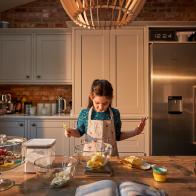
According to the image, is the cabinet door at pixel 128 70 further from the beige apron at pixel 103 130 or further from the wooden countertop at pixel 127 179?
the wooden countertop at pixel 127 179

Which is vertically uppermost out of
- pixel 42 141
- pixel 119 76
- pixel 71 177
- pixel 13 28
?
pixel 13 28

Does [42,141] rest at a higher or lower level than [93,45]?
lower

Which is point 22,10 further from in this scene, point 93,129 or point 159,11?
point 93,129

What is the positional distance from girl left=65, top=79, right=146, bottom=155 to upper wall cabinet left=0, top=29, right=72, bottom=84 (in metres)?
1.45

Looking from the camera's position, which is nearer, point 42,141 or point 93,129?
point 42,141

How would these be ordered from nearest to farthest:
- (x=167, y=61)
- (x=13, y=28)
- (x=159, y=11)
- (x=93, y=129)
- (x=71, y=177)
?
1. (x=71, y=177)
2. (x=93, y=129)
3. (x=167, y=61)
4. (x=13, y=28)
5. (x=159, y=11)

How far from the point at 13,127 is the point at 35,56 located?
3.07ft

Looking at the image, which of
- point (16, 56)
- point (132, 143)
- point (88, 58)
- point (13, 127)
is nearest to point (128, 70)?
point (88, 58)

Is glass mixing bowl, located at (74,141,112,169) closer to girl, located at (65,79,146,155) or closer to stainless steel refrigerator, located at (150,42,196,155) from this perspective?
girl, located at (65,79,146,155)

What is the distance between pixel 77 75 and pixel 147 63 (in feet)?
2.73

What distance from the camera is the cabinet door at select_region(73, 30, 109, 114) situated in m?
2.89

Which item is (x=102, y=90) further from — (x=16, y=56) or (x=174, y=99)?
(x=16, y=56)

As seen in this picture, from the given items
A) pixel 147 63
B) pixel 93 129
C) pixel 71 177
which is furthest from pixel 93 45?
pixel 71 177

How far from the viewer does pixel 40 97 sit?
3.43m
